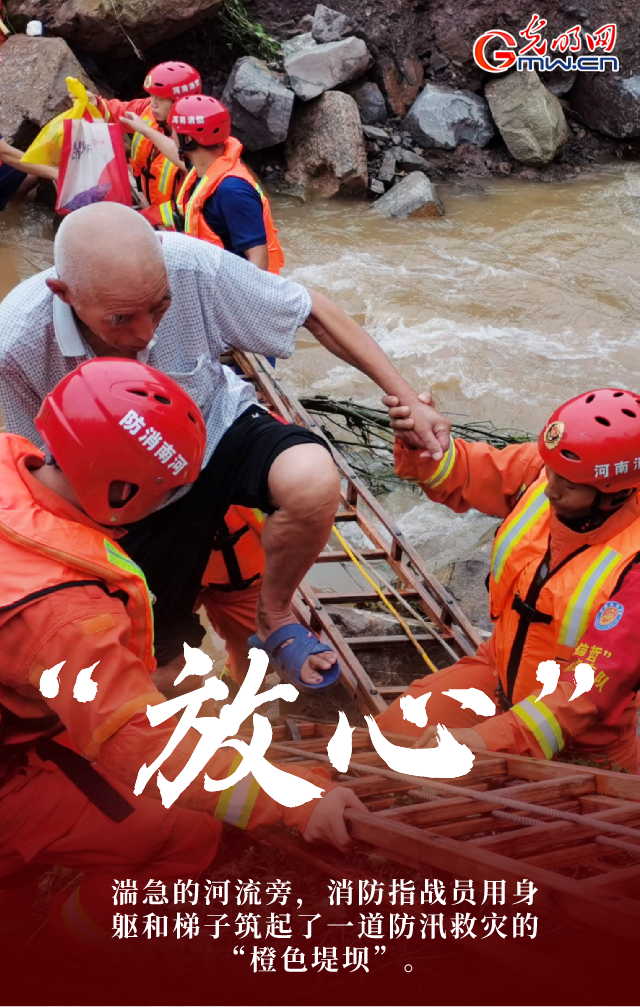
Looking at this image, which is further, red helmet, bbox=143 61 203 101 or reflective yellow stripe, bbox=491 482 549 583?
red helmet, bbox=143 61 203 101

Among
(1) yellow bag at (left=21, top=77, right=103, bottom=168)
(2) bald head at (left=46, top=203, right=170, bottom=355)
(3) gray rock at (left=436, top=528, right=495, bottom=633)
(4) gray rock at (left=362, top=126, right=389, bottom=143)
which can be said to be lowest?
(3) gray rock at (left=436, top=528, right=495, bottom=633)

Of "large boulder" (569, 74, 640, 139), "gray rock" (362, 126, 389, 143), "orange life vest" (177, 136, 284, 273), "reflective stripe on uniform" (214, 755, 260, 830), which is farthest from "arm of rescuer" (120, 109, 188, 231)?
"large boulder" (569, 74, 640, 139)

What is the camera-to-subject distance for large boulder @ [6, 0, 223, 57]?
1086cm

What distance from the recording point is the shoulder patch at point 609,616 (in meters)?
2.72

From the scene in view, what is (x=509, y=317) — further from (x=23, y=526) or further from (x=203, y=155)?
(x=23, y=526)

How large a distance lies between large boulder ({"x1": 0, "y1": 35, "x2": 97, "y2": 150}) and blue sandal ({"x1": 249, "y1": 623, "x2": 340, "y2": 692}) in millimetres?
8370

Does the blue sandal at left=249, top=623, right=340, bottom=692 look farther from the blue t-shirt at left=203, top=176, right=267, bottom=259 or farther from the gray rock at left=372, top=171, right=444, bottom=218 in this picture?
the gray rock at left=372, top=171, right=444, bottom=218

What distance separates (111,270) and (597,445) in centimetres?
139

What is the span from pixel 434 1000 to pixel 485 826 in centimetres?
37

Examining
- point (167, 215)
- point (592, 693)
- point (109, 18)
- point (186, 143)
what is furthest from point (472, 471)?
point (109, 18)

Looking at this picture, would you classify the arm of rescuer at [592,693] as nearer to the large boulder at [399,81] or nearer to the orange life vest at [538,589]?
the orange life vest at [538,589]

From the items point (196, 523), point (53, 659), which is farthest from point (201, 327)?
point (53, 659)

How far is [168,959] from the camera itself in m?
2.18

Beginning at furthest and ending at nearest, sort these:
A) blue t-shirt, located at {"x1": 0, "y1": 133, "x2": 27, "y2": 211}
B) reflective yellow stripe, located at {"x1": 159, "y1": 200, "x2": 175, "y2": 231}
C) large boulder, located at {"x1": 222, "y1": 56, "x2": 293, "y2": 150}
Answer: large boulder, located at {"x1": 222, "y1": 56, "x2": 293, "y2": 150}, blue t-shirt, located at {"x1": 0, "y1": 133, "x2": 27, "y2": 211}, reflective yellow stripe, located at {"x1": 159, "y1": 200, "x2": 175, "y2": 231}
